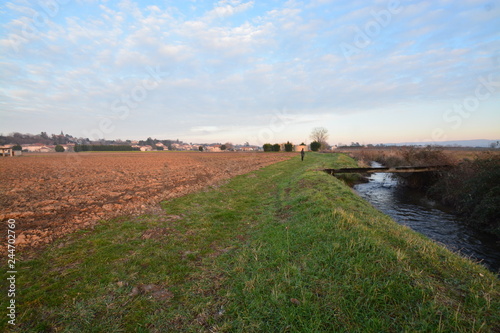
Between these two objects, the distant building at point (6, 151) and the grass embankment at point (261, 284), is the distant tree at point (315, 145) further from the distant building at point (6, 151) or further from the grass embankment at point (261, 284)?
the distant building at point (6, 151)

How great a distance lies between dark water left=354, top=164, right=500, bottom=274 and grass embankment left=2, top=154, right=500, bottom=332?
361cm

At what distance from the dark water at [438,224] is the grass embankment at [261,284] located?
3.61 m

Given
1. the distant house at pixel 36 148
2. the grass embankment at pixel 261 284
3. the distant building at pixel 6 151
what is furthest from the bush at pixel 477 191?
the distant house at pixel 36 148

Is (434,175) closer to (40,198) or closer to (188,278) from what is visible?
(188,278)

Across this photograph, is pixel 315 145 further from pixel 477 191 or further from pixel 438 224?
pixel 438 224

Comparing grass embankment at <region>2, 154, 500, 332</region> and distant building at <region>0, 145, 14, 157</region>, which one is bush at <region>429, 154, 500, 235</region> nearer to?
grass embankment at <region>2, 154, 500, 332</region>

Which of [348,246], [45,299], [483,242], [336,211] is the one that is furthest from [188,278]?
[483,242]

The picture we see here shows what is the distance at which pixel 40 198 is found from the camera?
36.4ft

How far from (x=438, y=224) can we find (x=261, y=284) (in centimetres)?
1137

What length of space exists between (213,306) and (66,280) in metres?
3.39

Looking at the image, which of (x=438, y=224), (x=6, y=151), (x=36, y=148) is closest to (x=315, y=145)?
(x=438, y=224)

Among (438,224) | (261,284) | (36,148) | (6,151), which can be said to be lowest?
(438,224)

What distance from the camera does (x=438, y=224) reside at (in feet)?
33.8

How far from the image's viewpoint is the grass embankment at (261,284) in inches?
121
